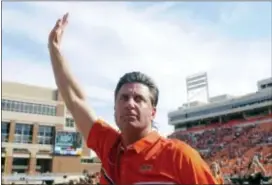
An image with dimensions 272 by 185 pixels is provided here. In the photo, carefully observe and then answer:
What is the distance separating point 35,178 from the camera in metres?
38.6

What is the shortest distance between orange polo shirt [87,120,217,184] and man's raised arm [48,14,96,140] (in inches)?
4.9

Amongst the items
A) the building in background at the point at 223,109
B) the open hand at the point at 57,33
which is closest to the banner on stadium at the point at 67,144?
the building in background at the point at 223,109

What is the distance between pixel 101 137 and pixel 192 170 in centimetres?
57

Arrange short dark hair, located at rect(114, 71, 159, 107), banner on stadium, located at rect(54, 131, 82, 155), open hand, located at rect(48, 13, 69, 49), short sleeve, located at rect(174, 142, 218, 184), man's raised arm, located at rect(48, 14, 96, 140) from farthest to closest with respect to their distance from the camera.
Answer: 1. banner on stadium, located at rect(54, 131, 82, 155)
2. open hand, located at rect(48, 13, 69, 49)
3. man's raised arm, located at rect(48, 14, 96, 140)
4. short dark hair, located at rect(114, 71, 159, 107)
5. short sleeve, located at rect(174, 142, 218, 184)

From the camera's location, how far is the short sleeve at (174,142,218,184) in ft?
4.66

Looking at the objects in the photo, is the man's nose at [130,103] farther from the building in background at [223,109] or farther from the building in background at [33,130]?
the building in background at [223,109]

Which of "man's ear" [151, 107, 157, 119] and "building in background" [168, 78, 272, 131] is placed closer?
"man's ear" [151, 107, 157, 119]

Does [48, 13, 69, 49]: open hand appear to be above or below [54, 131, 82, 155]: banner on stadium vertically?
below

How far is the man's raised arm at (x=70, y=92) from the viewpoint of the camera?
1896 mm

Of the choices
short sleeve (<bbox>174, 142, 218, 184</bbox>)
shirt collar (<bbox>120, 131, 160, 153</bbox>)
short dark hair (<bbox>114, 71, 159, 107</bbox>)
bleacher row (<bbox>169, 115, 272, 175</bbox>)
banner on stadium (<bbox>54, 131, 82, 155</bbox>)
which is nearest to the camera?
short sleeve (<bbox>174, 142, 218, 184</bbox>)

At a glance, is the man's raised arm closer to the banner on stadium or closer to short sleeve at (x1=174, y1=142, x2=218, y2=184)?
short sleeve at (x1=174, y1=142, x2=218, y2=184)

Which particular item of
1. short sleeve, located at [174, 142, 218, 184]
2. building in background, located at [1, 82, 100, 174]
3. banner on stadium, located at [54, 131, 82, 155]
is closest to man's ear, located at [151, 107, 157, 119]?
short sleeve, located at [174, 142, 218, 184]

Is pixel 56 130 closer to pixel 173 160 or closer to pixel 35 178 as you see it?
pixel 35 178

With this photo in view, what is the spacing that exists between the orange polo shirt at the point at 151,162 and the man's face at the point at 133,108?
0.25ft
